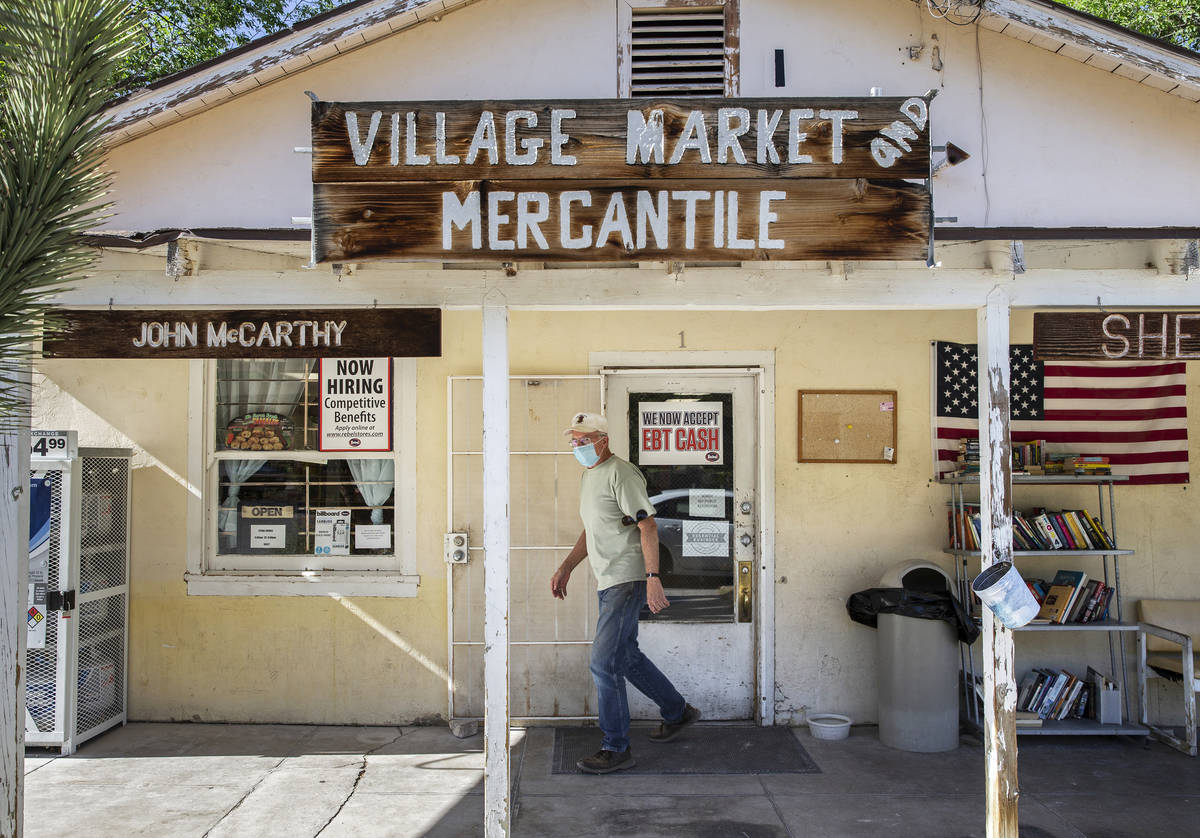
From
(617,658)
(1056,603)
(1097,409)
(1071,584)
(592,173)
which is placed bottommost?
(617,658)

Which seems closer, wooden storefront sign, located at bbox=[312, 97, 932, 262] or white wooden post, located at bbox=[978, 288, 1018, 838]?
wooden storefront sign, located at bbox=[312, 97, 932, 262]

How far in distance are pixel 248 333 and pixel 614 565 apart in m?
2.59

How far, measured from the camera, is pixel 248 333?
4875 mm

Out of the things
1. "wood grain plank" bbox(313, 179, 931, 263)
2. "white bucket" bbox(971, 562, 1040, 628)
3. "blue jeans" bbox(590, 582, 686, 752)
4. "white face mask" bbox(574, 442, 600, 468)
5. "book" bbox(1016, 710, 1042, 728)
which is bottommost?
"book" bbox(1016, 710, 1042, 728)

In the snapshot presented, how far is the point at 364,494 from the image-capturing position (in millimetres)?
6980

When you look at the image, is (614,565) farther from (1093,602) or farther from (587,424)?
(1093,602)

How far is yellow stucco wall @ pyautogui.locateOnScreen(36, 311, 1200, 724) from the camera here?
6.80m

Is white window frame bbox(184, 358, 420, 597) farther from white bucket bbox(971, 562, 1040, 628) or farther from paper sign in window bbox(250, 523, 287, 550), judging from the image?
white bucket bbox(971, 562, 1040, 628)

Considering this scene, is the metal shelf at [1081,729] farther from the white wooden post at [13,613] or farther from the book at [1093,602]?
the white wooden post at [13,613]

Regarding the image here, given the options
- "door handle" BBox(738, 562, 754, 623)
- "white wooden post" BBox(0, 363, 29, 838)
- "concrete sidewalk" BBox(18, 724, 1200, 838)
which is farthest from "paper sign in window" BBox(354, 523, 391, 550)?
"white wooden post" BBox(0, 363, 29, 838)

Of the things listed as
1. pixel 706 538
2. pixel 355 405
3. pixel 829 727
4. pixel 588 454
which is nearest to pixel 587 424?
pixel 588 454

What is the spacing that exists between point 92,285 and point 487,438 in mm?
2231

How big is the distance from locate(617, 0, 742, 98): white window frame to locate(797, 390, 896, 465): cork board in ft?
7.85

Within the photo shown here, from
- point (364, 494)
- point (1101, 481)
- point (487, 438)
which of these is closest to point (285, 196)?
point (487, 438)
